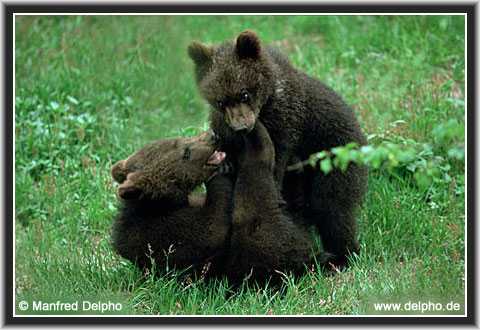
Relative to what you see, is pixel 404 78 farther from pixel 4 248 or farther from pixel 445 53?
pixel 4 248

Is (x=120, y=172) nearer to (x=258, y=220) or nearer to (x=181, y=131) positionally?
(x=258, y=220)

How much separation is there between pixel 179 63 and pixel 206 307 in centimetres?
488

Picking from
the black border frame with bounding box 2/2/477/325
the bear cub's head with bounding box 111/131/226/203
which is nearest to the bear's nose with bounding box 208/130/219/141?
the bear cub's head with bounding box 111/131/226/203

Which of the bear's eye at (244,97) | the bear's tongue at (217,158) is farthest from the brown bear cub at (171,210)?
the bear's eye at (244,97)

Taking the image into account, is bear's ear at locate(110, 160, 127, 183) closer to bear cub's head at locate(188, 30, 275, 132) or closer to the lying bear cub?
the lying bear cub

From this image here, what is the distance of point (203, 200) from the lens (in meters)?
6.07

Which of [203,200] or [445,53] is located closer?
[203,200]

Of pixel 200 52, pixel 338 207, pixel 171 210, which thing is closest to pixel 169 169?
pixel 171 210

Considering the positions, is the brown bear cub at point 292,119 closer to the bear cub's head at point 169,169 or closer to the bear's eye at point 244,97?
the bear's eye at point 244,97

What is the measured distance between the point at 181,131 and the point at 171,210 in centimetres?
282

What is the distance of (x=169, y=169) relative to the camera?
18.5 feet

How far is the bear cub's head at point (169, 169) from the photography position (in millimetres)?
5527

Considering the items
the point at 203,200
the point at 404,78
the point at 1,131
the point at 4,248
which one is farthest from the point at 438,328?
the point at 404,78

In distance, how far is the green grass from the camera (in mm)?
5691
